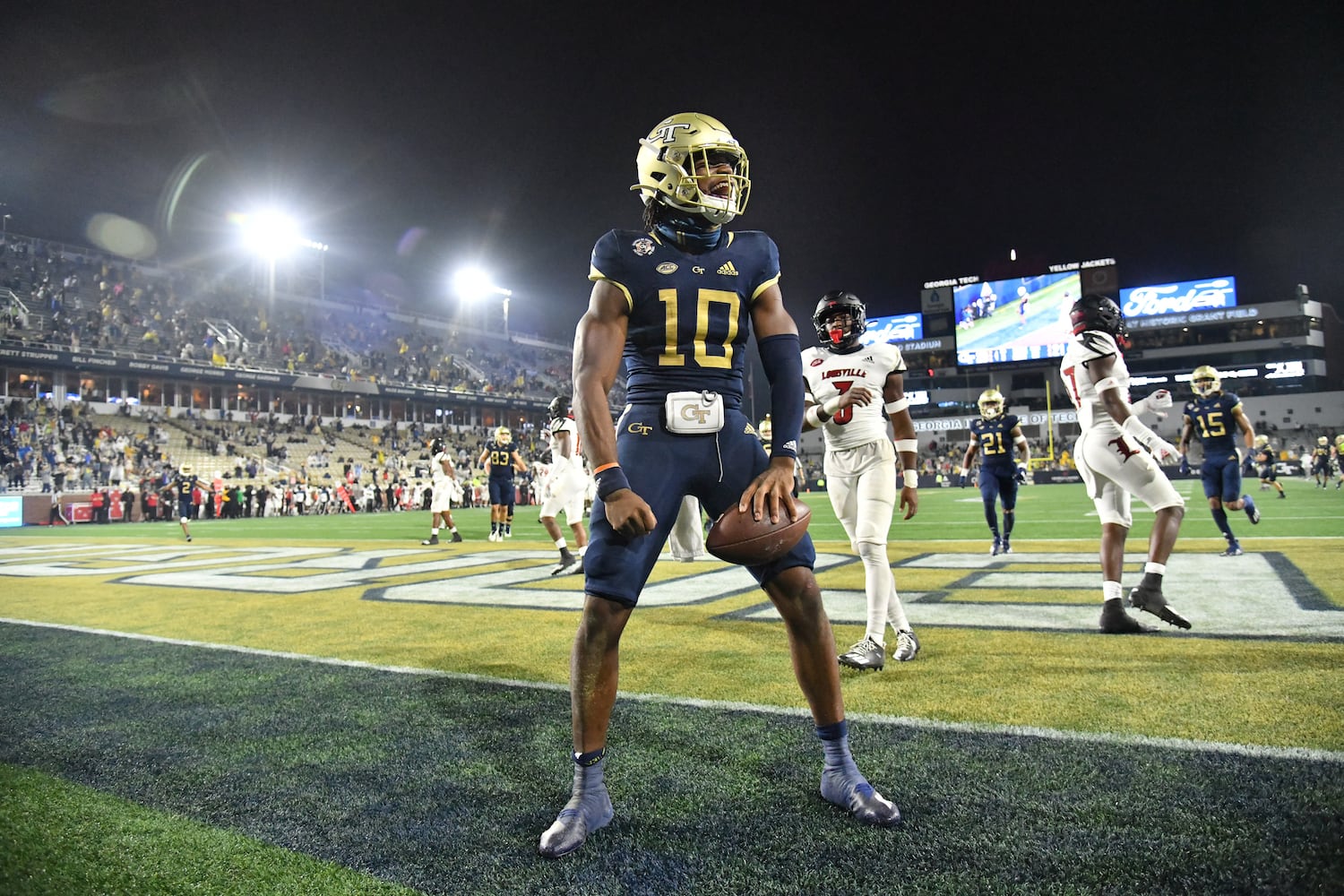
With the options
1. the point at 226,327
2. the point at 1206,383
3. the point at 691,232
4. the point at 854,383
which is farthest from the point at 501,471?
the point at 226,327

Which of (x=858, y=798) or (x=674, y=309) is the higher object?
(x=674, y=309)

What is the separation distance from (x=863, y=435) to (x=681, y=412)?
261 cm

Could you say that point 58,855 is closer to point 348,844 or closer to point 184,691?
point 348,844

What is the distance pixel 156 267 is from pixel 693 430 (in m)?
57.8

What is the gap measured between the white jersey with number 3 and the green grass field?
4.54ft

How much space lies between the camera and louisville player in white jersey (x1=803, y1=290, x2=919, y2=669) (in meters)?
4.76

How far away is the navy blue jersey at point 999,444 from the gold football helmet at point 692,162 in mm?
9393

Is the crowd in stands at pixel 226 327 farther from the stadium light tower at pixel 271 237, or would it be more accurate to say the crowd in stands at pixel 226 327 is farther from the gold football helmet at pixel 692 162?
the gold football helmet at pixel 692 162

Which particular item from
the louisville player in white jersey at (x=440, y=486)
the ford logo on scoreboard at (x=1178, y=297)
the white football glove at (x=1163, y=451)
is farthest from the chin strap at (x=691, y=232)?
the ford logo on scoreboard at (x=1178, y=297)

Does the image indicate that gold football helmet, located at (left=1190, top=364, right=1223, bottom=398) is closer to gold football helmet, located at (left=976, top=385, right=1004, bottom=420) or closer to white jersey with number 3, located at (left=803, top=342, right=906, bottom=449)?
gold football helmet, located at (left=976, top=385, right=1004, bottom=420)

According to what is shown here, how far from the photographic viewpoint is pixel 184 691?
4230 mm

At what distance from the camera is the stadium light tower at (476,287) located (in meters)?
59.3

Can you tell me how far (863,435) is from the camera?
5016mm

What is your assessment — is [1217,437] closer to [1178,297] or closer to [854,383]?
[854,383]
